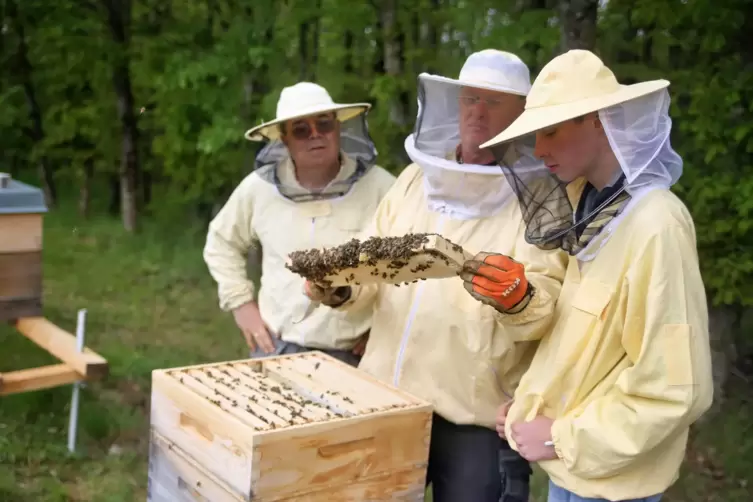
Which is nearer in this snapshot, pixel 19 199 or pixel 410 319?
pixel 410 319

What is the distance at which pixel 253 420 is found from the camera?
1911mm

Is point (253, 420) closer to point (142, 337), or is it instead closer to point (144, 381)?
point (144, 381)

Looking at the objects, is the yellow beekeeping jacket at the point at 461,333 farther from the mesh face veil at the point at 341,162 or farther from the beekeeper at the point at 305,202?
the mesh face veil at the point at 341,162

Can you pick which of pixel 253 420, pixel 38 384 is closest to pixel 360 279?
pixel 253 420

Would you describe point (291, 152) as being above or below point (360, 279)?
above

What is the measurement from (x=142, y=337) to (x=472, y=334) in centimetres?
508

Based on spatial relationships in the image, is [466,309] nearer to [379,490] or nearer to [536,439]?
[536,439]

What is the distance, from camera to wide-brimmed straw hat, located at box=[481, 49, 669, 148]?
5.45ft

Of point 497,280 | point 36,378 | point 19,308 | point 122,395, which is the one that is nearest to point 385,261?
point 497,280

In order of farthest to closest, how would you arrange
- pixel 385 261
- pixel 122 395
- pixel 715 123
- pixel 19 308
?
pixel 122 395, pixel 715 123, pixel 19 308, pixel 385 261

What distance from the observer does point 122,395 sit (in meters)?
5.20

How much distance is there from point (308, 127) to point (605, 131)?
4.83ft

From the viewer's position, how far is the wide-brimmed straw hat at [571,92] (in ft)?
5.45

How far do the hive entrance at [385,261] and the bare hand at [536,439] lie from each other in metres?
0.43
